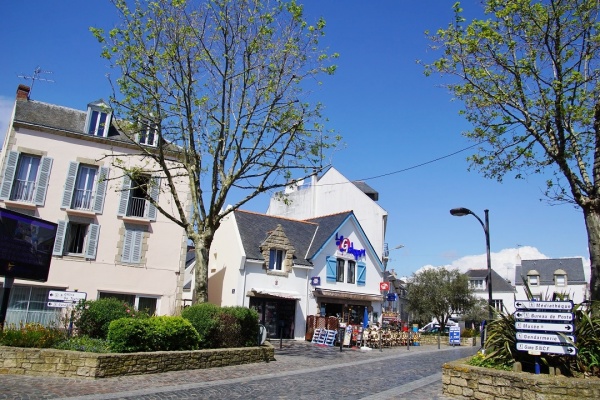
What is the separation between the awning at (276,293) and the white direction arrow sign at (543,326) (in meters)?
16.0

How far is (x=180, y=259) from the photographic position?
73.3 feet

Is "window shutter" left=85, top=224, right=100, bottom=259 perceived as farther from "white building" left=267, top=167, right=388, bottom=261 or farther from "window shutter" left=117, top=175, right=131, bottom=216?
"white building" left=267, top=167, right=388, bottom=261

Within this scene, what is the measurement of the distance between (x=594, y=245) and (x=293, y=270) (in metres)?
17.1

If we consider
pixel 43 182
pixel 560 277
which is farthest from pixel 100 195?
pixel 560 277

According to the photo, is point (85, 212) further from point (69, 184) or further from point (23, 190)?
point (23, 190)

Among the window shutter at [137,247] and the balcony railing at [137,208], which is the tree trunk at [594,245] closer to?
the window shutter at [137,247]

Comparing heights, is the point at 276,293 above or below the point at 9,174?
below

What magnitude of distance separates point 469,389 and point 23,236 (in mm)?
11055

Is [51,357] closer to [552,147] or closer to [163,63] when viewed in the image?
[163,63]

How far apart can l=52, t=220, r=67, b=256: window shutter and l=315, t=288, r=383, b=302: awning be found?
43.6ft

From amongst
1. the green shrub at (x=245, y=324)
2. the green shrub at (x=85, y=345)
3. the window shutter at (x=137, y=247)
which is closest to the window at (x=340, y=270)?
the window shutter at (x=137, y=247)

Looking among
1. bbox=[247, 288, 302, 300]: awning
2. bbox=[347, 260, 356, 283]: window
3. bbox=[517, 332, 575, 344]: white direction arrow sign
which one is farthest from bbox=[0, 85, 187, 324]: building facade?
bbox=[517, 332, 575, 344]: white direction arrow sign

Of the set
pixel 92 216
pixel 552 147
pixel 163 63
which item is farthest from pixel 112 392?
pixel 92 216

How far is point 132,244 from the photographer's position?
21.4 meters
